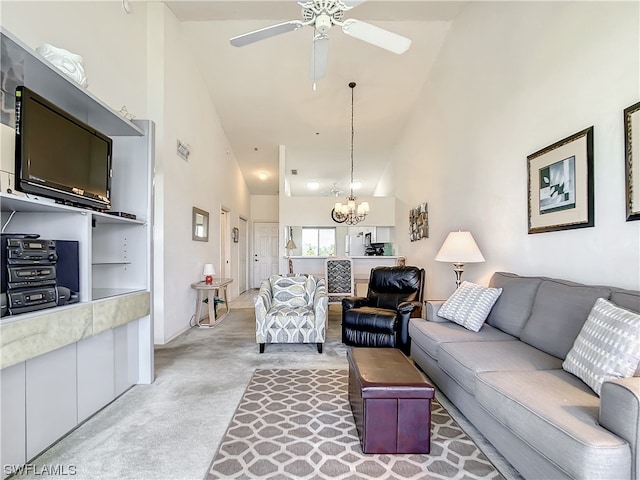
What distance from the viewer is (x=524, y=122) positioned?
279 centimetres

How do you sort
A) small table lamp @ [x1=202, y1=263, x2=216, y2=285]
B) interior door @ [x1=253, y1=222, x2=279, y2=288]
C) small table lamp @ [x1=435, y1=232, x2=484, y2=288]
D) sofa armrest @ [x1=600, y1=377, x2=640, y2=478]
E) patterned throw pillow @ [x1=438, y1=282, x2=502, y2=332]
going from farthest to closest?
interior door @ [x1=253, y1=222, x2=279, y2=288] → small table lamp @ [x1=202, y1=263, x2=216, y2=285] → small table lamp @ [x1=435, y1=232, x2=484, y2=288] → patterned throw pillow @ [x1=438, y1=282, x2=502, y2=332] → sofa armrest @ [x1=600, y1=377, x2=640, y2=478]

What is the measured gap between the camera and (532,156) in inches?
106

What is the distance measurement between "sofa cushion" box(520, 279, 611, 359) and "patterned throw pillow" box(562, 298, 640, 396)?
0.23 meters

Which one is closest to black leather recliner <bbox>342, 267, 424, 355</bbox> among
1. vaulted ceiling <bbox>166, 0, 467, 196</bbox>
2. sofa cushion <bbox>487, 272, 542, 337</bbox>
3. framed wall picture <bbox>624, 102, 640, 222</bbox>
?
sofa cushion <bbox>487, 272, 542, 337</bbox>

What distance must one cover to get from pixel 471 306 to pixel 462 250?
0.77 m

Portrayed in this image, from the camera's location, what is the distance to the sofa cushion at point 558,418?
3.48 ft

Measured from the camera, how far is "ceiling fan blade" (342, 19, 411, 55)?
2438 millimetres

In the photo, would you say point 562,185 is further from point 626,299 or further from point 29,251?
point 29,251

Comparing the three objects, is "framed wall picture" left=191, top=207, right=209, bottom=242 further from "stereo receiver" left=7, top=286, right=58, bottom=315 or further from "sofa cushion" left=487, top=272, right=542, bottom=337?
"sofa cushion" left=487, top=272, right=542, bottom=337

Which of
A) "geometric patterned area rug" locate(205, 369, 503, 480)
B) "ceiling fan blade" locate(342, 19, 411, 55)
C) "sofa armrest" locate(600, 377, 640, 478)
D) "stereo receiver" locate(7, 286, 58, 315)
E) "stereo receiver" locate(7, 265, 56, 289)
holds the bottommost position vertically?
"geometric patterned area rug" locate(205, 369, 503, 480)

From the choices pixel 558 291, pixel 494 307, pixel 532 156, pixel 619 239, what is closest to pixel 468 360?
pixel 558 291

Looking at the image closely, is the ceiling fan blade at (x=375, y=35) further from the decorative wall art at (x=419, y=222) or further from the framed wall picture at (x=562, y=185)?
the decorative wall art at (x=419, y=222)

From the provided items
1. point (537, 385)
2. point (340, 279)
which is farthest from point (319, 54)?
point (340, 279)

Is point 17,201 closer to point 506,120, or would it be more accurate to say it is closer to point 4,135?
point 4,135
